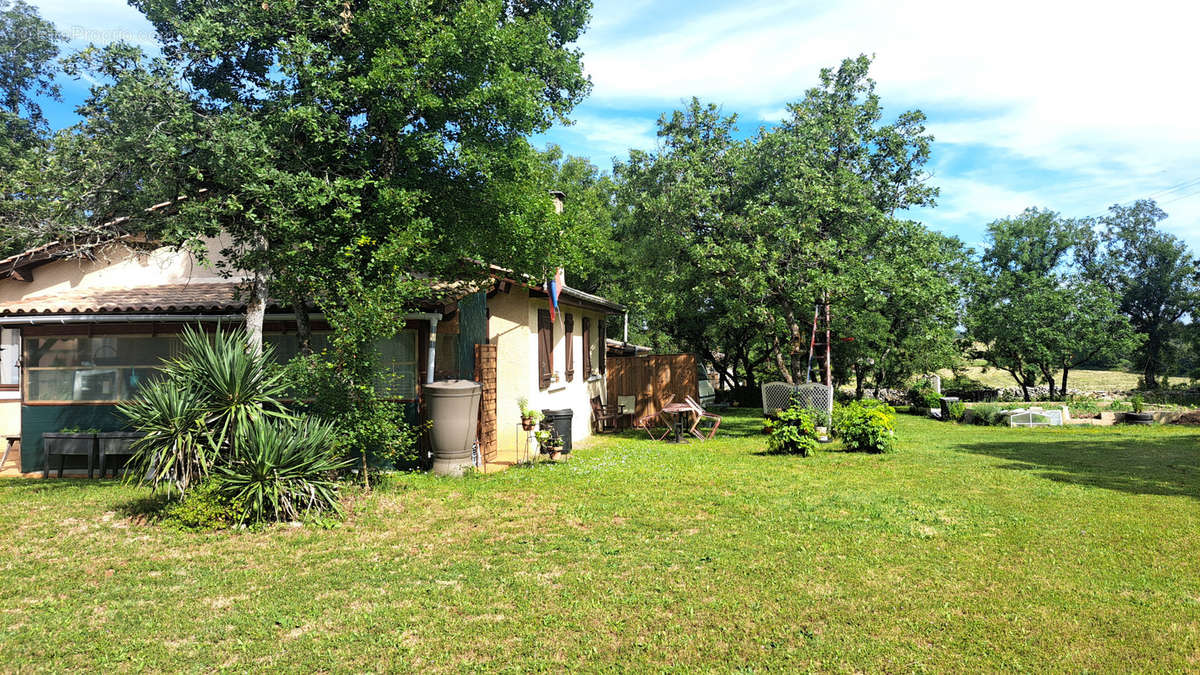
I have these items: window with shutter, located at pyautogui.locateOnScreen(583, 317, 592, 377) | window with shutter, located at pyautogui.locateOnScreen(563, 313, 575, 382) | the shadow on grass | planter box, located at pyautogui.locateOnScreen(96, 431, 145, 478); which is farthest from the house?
the shadow on grass

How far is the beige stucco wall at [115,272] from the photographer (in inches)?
509

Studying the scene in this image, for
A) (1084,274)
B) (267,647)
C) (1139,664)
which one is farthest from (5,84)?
(1084,274)

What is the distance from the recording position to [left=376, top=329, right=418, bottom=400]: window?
10539 mm

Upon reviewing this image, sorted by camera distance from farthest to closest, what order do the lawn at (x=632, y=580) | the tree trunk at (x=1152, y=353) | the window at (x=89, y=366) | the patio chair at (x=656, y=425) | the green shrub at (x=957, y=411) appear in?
the tree trunk at (x=1152, y=353) < the green shrub at (x=957, y=411) < the patio chair at (x=656, y=425) < the window at (x=89, y=366) < the lawn at (x=632, y=580)

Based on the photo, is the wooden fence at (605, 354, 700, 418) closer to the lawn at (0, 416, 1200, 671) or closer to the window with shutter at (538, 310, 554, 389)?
the window with shutter at (538, 310, 554, 389)

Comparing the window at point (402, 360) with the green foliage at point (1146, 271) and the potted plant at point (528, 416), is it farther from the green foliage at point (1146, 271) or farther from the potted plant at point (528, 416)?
the green foliage at point (1146, 271)

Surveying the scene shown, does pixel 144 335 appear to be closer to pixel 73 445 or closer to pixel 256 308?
pixel 73 445

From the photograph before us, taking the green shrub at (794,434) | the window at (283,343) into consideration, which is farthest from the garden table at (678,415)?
the window at (283,343)

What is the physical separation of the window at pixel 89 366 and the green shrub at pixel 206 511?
468 centimetres

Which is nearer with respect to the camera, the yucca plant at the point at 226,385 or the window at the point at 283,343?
the yucca plant at the point at 226,385

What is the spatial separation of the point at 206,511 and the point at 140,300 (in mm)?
6078

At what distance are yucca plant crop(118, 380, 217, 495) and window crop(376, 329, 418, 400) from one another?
3392 millimetres

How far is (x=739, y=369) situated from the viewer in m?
30.3

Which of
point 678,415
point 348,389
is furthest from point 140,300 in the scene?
point 678,415
